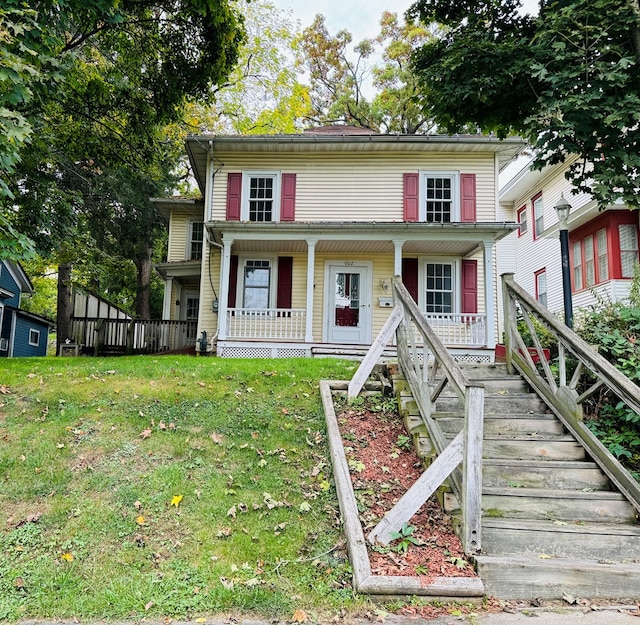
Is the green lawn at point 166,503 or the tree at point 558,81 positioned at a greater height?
the tree at point 558,81

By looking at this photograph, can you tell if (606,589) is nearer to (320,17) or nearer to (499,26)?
(499,26)

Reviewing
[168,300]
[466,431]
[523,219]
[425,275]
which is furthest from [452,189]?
[466,431]

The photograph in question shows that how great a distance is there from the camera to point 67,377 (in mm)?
6918

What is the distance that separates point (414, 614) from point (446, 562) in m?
0.51

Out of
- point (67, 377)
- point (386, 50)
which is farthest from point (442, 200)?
point (386, 50)

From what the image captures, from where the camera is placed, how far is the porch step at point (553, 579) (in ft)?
9.89

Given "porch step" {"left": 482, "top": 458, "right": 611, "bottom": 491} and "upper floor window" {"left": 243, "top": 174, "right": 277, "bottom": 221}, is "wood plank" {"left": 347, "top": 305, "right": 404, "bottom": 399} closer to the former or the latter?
"porch step" {"left": 482, "top": 458, "right": 611, "bottom": 491}

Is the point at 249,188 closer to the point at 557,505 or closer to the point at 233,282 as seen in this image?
the point at 233,282

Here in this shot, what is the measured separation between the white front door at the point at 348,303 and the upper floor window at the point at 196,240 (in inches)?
210

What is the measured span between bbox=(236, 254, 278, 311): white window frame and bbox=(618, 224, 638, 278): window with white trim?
32.6 ft

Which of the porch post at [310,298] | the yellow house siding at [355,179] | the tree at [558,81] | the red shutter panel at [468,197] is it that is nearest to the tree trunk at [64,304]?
the yellow house siding at [355,179]

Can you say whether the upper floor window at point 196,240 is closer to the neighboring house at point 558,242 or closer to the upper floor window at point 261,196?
the upper floor window at point 261,196

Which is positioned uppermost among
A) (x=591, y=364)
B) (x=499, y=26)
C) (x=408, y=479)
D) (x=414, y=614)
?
(x=499, y=26)

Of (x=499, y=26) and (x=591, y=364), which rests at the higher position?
(x=499, y=26)
